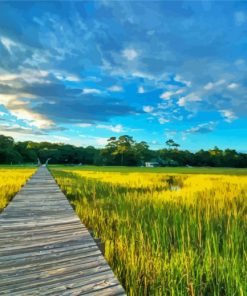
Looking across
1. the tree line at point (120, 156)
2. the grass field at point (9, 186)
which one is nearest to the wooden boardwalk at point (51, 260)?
the grass field at point (9, 186)

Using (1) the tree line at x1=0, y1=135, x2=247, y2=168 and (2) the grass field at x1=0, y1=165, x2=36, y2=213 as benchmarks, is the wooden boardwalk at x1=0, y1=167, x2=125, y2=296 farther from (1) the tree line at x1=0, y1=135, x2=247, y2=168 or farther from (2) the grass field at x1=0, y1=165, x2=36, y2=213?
(1) the tree line at x1=0, y1=135, x2=247, y2=168

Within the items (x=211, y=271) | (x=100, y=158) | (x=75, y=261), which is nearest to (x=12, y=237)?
(x=75, y=261)

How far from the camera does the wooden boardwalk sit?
86.6 inches

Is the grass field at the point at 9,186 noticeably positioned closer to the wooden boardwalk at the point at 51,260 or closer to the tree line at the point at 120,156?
the wooden boardwalk at the point at 51,260

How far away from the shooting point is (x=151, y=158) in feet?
307

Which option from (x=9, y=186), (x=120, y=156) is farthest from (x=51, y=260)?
(x=120, y=156)

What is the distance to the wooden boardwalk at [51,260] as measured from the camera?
7.22 feet

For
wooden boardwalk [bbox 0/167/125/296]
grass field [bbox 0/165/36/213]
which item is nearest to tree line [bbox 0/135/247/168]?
grass field [bbox 0/165/36/213]

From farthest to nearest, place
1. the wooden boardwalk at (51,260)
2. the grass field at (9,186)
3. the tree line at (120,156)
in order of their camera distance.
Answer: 1. the tree line at (120,156)
2. the grass field at (9,186)
3. the wooden boardwalk at (51,260)

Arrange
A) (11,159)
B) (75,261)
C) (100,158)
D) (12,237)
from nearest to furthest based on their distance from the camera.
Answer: (75,261), (12,237), (11,159), (100,158)

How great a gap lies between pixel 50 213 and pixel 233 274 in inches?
149

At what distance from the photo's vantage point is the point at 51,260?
109 inches

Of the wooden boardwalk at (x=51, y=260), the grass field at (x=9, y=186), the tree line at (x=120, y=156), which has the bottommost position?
the wooden boardwalk at (x=51, y=260)

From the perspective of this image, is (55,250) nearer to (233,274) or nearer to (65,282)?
(65,282)
